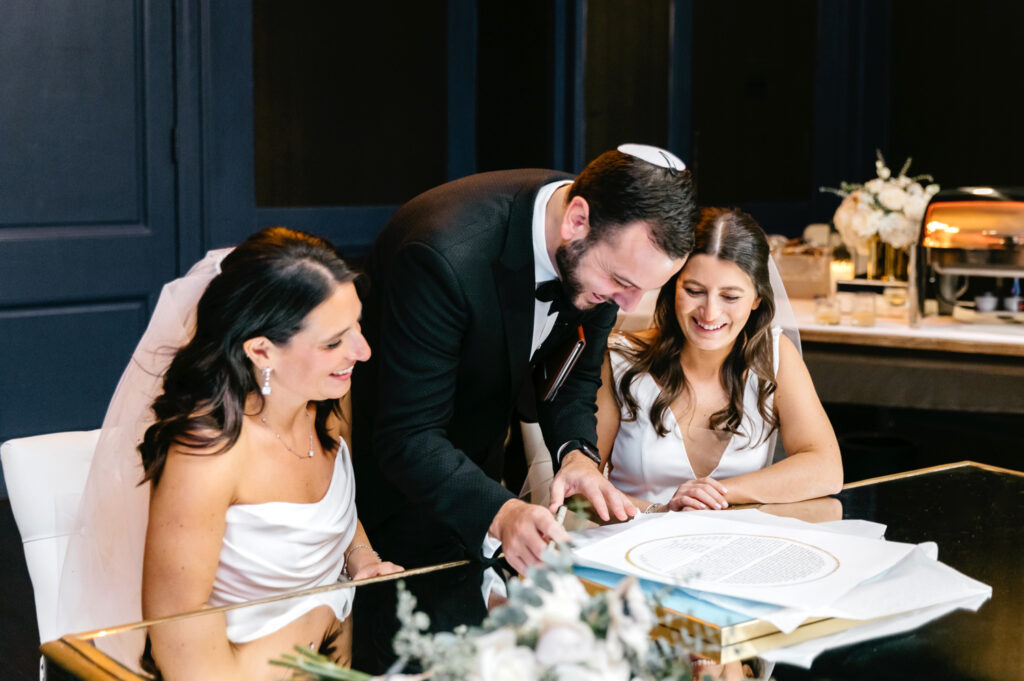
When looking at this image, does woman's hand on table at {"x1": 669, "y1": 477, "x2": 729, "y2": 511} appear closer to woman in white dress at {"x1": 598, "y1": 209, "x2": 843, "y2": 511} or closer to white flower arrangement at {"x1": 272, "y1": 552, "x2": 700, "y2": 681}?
woman in white dress at {"x1": 598, "y1": 209, "x2": 843, "y2": 511}

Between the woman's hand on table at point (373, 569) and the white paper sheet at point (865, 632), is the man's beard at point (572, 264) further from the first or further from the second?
the white paper sheet at point (865, 632)

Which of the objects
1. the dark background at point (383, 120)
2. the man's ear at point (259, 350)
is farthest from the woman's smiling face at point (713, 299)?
the dark background at point (383, 120)

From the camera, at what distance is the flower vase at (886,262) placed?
4031mm

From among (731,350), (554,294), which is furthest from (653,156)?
(731,350)

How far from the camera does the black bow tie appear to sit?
2.14 meters

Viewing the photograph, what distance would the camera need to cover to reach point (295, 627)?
1488 mm

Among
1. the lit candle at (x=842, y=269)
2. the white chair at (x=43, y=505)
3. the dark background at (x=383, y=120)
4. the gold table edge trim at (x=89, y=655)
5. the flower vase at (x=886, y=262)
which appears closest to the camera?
the gold table edge trim at (x=89, y=655)

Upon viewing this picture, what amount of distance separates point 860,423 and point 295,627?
4.28m

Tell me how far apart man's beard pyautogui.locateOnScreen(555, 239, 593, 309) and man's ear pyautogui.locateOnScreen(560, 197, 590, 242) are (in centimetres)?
1

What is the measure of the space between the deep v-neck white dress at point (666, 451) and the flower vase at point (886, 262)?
1.49 m

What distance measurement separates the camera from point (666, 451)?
104 inches

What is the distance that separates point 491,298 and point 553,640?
1.33 m

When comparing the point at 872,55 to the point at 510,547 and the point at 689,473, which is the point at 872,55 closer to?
the point at 689,473

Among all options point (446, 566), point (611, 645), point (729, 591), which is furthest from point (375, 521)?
point (611, 645)
